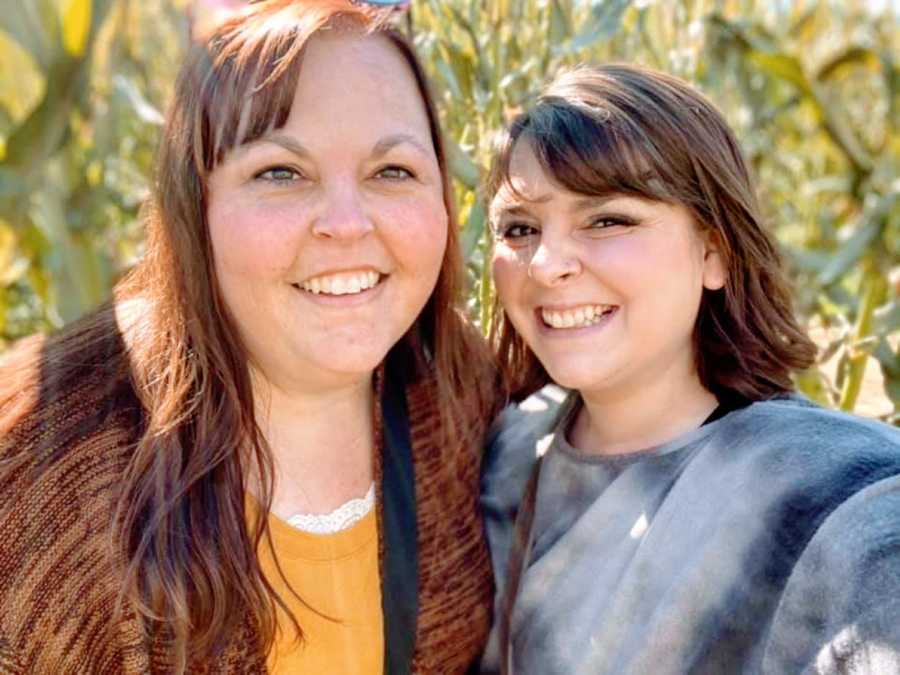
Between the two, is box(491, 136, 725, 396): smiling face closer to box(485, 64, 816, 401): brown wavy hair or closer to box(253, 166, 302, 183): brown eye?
box(485, 64, 816, 401): brown wavy hair

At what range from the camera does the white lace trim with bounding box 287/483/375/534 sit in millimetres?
1684

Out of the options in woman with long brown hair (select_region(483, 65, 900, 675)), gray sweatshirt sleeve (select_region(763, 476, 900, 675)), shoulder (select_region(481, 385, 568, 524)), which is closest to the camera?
gray sweatshirt sleeve (select_region(763, 476, 900, 675))

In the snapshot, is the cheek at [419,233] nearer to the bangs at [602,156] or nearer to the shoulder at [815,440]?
the bangs at [602,156]

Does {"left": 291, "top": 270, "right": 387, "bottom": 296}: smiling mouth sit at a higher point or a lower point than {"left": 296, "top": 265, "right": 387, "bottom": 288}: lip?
lower

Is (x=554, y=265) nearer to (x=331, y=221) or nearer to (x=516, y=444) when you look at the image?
(x=331, y=221)

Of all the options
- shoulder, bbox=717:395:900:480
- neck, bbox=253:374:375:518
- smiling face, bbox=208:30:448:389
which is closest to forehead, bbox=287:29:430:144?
smiling face, bbox=208:30:448:389

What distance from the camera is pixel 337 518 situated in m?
1.72

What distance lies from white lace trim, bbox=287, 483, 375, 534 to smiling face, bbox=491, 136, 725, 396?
0.34 meters

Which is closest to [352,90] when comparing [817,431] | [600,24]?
[817,431]

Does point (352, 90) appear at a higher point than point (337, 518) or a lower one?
higher

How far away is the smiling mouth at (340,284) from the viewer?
5.12 ft

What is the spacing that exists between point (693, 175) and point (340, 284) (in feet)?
1.62

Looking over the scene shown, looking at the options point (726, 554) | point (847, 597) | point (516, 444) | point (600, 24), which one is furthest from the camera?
point (600, 24)

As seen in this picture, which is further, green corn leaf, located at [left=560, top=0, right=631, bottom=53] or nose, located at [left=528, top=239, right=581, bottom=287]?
green corn leaf, located at [left=560, top=0, right=631, bottom=53]
